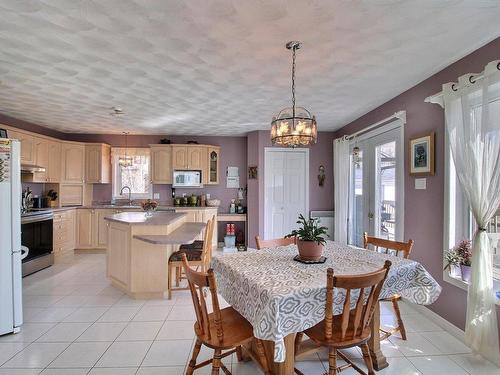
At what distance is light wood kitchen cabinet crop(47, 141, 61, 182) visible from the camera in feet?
16.8

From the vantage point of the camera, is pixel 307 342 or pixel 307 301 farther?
pixel 307 342

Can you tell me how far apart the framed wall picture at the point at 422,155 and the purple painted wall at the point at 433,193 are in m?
0.06

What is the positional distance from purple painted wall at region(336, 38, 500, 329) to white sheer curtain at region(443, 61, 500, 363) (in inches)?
7.5

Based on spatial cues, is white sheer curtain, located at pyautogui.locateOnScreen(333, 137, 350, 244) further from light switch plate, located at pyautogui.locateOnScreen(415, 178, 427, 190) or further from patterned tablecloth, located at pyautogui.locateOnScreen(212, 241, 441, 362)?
patterned tablecloth, located at pyautogui.locateOnScreen(212, 241, 441, 362)

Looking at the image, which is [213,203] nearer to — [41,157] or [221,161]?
[221,161]

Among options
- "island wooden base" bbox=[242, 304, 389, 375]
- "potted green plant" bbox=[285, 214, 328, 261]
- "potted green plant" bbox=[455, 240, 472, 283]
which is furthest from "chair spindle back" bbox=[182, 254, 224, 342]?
"potted green plant" bbox=[455, 240, 472, 283]

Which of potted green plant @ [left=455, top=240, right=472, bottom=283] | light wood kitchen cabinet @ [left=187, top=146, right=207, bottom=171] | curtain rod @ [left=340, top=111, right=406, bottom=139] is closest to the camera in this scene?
potted green plant @ [left=455, top=240, right=472, bottom=283]

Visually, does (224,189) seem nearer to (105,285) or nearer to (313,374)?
(105,285)

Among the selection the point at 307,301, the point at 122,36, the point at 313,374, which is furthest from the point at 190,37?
the point at 313,374

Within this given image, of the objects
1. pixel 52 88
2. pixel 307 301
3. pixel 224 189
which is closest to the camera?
pixel 307 301

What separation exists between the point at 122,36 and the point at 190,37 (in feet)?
1.72

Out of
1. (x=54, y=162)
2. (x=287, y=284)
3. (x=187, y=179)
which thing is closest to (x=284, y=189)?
(x=187, y=179)

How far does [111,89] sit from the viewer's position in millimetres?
3352

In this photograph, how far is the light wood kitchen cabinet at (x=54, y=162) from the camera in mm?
5113
